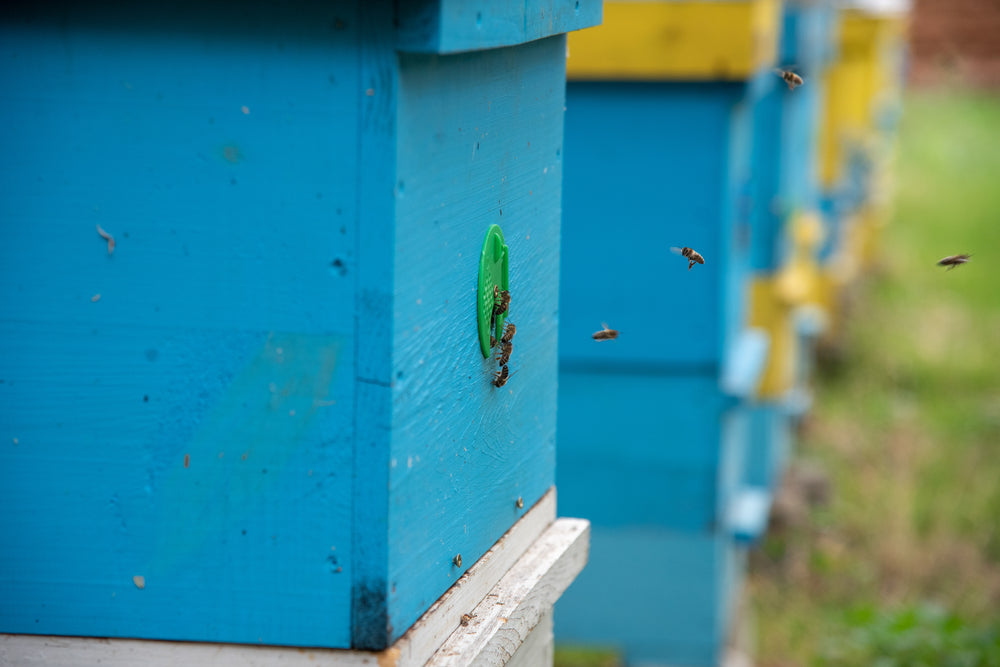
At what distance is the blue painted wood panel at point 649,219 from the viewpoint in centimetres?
428

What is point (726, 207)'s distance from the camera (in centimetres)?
434

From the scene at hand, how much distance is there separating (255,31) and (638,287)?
9.87 feet

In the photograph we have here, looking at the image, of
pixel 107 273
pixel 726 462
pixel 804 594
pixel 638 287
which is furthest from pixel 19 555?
pixel 804 594

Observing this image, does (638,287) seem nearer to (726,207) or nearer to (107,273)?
(726,207)

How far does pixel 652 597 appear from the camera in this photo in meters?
4.74

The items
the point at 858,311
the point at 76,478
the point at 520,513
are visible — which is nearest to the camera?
the point at 76,478

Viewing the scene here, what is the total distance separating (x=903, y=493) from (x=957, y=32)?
22.7m

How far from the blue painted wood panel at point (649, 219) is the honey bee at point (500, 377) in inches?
95.1

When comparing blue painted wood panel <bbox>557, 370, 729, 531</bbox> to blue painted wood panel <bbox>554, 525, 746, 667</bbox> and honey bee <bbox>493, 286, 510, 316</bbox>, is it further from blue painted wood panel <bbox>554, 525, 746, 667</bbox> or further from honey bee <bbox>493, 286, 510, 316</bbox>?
honey bee <bbox>493, 286, 510, 316</bbox>

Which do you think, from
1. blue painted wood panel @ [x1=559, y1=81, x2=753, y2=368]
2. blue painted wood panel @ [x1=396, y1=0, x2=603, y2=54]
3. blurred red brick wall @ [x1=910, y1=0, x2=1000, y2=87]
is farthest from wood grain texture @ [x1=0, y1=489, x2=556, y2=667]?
blurred red brick wall @ [x1=910, y1=0, x2=1000, y2=87]

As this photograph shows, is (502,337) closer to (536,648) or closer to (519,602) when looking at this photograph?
(519,602)

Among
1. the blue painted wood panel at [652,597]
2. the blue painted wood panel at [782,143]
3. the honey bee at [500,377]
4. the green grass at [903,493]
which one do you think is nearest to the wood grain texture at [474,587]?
the honey bee at [500,377]

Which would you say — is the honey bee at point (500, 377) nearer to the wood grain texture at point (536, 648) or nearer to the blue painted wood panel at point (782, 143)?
the wood grain texture at point (536, 648)

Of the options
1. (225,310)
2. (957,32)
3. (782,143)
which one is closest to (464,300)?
(225,310)
